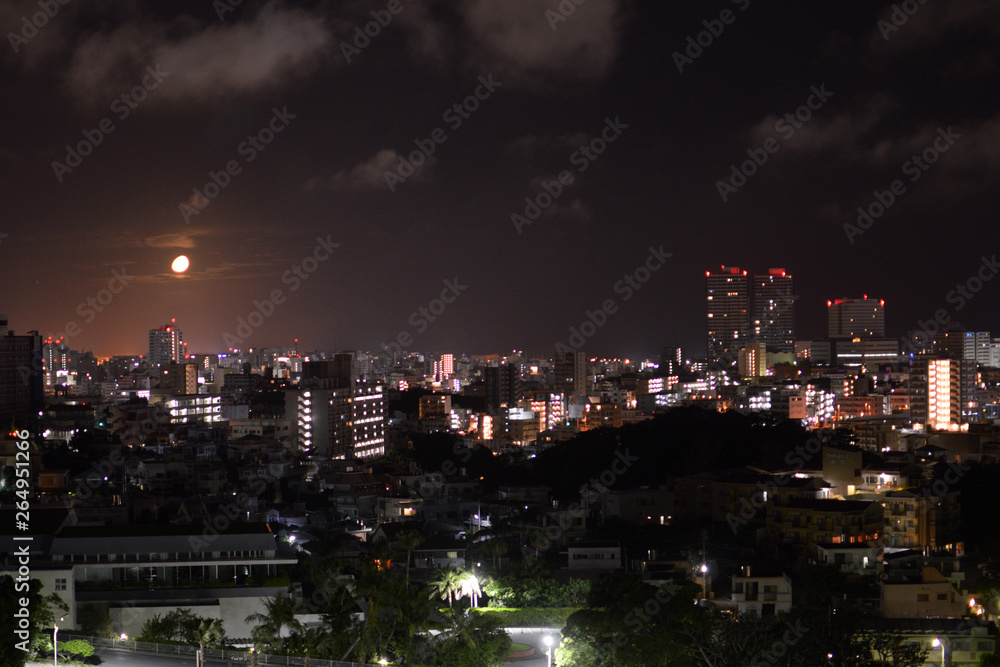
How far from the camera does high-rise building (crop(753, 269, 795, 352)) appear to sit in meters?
63.2

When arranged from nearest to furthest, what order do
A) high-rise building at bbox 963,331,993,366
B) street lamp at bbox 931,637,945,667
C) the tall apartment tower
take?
street lamp at bbox 931,637,945,667, high-rise building at bbox 963,331,993,366, the tall apartment tower

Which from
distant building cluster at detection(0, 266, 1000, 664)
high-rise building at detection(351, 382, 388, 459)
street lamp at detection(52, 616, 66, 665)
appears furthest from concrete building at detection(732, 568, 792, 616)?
high-rise building at detection(351, 382, 388, 459)

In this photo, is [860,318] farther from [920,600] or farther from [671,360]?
[920,600]

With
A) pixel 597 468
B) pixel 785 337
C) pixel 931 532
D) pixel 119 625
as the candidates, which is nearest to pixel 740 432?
pixel 597 468

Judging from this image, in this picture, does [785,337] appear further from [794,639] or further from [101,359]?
[794,639]

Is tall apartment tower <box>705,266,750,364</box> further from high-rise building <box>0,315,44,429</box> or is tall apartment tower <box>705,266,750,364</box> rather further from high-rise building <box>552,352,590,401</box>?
high-rise building <box>0,315,44,429</box>

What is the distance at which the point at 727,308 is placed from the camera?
6469cm

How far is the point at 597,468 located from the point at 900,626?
11100 millimetres

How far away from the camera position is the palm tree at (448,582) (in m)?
9.64

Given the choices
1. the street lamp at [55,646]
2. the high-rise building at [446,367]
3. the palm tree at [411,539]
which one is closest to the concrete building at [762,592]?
the palm tree at [411,539]

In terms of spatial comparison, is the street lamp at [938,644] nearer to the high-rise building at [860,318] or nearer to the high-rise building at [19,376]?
the high-rise building at [19,376]

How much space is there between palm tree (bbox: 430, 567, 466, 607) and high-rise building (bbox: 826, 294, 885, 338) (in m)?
54.2

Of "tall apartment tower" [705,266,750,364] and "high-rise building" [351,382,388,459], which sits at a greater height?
"tall apartment tower" [705,266,750,364]

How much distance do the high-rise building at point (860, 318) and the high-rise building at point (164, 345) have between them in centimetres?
3528
